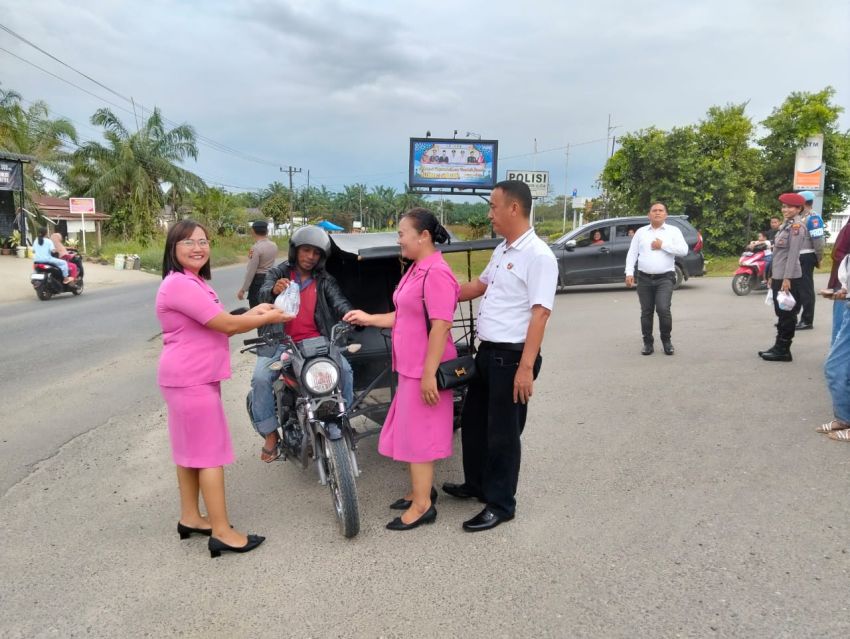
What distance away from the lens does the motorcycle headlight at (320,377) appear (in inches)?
131

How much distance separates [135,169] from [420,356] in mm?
36691

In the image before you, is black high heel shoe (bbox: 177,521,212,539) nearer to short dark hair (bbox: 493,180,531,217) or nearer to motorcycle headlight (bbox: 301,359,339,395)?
motorcycle headlight (bbox: 301,359,339,395)

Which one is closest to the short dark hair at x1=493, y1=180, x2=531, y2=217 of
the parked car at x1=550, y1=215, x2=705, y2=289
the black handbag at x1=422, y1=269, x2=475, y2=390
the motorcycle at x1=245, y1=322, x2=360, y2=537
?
the black handbag at x1=422, y1=269, x2=475, y2=390

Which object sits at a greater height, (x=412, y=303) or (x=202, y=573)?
(x=412, y=303)

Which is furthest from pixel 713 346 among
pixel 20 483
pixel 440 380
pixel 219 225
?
pixel 219 225

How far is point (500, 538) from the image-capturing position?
3.34 metres

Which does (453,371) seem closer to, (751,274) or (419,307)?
(419,307)

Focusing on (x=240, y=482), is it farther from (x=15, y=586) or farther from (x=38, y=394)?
(x=38, y=394)

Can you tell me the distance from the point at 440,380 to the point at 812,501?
2.23 metres

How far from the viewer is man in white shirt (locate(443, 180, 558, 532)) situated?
3.15 m

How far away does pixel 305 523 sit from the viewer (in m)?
3.57

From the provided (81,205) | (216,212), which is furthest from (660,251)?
(216,212)

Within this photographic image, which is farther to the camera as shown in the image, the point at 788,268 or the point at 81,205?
the point at 81,205

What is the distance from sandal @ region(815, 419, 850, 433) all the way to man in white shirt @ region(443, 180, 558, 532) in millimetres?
2666
